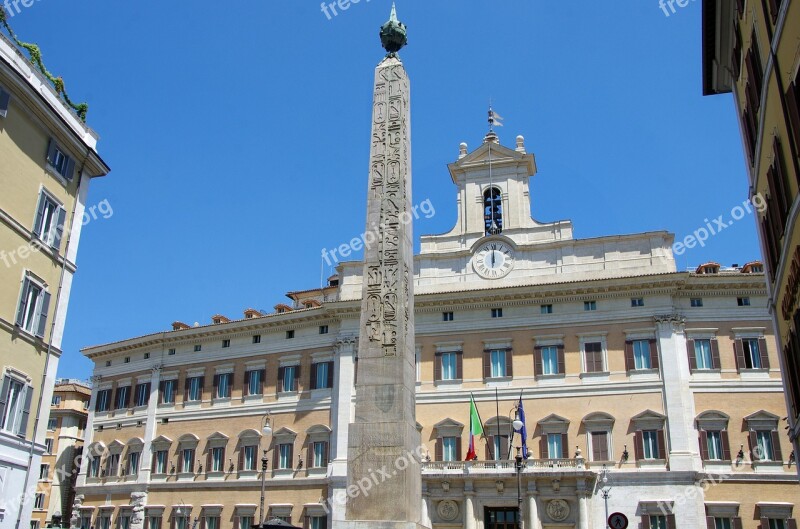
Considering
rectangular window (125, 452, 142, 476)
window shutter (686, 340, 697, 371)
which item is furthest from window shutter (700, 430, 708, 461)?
rectangular window (125, 452, 142, 476)

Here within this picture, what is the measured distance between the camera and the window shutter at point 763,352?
2864 cm

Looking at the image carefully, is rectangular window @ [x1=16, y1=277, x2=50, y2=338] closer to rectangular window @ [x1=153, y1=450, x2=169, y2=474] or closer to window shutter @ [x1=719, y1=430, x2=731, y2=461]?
rectangular window @ [x1=153, y1=450, x2=169, y2=474]

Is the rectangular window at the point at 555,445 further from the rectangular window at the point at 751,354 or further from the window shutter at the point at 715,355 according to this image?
the rectangular window at the point at 751,354

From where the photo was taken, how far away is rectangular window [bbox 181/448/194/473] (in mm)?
35562

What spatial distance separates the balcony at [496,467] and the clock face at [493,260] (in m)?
7.81

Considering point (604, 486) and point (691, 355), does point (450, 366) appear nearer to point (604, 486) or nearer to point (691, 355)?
point (604, 486)

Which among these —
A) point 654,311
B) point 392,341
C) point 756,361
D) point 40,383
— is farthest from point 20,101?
point 756,361

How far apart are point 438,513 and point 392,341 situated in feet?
57.3

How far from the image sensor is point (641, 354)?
2980cm

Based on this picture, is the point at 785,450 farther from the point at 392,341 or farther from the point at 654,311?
the point at 392,341

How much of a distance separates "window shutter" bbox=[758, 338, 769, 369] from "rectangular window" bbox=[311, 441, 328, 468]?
57.6 feet

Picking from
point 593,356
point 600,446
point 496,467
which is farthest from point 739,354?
point 496,467

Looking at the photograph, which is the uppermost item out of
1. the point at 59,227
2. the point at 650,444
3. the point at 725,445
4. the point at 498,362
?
the point at 498,362

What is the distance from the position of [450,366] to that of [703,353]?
984 cm
